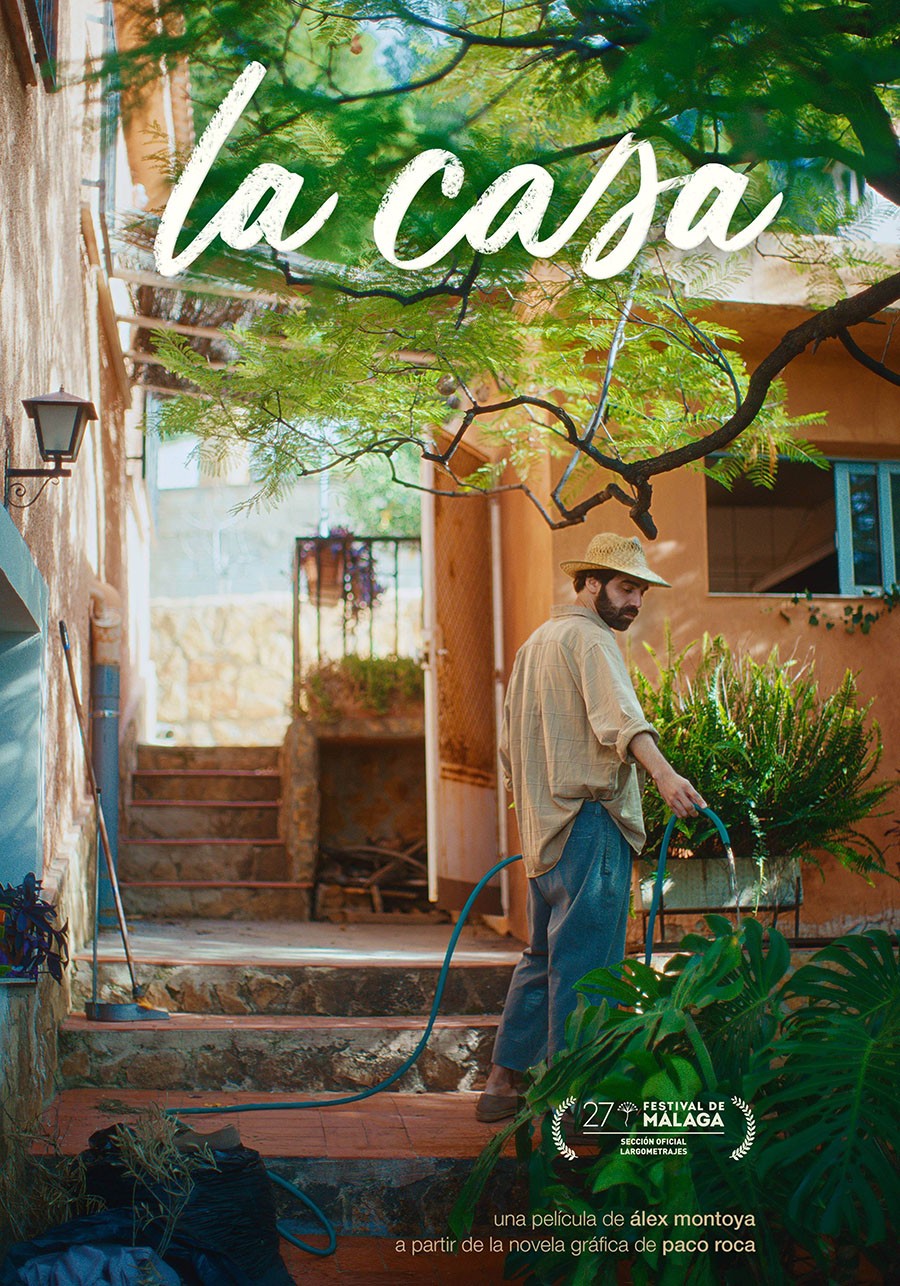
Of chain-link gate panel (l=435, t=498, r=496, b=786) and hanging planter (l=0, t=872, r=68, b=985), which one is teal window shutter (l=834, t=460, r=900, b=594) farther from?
hanging planter (l=0, t=872, r=68, b=985)

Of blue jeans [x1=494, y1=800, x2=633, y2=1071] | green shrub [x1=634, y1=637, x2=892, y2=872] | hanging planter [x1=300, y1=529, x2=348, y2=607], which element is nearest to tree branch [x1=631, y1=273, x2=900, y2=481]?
blue jeans [x1=494, y1=800, x2=633, y2=1071]

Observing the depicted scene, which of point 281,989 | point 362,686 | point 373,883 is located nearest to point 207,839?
point 373,883

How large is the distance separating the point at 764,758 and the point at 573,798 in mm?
1967

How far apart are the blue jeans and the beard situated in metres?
0.68

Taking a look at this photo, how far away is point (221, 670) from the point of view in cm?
1475

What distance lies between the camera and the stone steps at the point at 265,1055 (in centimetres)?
499

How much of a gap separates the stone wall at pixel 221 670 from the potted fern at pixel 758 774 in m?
8.86

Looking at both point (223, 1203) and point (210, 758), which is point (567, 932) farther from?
point (210, 758)

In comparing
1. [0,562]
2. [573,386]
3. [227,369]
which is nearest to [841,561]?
[573,386]

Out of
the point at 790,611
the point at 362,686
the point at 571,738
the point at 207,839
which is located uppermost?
the point at 790,611

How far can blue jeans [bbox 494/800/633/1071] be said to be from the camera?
13.5ft

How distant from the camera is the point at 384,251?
427 cm

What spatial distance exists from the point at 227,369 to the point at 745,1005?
368cm

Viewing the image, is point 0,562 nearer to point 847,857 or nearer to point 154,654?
point 847,857
